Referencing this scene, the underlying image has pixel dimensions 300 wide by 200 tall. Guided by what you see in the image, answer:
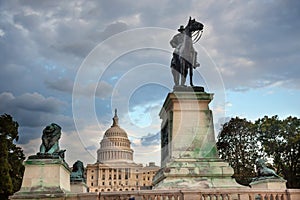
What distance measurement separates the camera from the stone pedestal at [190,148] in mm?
15023

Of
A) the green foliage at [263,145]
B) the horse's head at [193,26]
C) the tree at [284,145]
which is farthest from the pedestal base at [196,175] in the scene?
the tree at [284,145]

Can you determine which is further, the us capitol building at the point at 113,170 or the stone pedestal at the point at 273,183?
the us capitol building at the point at 113,170

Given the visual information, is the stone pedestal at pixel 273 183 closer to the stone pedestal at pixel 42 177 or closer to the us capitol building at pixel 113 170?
the stone pedestal at pixel 42 177

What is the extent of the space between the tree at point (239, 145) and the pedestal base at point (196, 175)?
81.1 ft

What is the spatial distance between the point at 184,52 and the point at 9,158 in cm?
2554

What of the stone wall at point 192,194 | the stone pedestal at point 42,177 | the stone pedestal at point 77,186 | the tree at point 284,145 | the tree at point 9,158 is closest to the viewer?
Answer: the stone wall at point 192,194

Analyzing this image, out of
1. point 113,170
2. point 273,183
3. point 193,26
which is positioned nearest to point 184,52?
point 193,26

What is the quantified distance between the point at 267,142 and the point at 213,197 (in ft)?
99.5

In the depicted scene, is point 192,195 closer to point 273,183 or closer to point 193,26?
point 273,183

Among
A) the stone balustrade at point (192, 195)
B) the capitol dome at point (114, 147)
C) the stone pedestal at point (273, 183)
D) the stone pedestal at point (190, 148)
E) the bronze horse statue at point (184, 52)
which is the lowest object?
the stone balustrade at point (192, 195)

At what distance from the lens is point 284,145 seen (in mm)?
39625

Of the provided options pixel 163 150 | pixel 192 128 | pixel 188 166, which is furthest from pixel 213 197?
pixel 163 150

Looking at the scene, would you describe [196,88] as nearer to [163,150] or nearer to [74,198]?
[163,150]

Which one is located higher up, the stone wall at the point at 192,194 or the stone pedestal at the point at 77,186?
the stone pedestal at the point at 77,186
